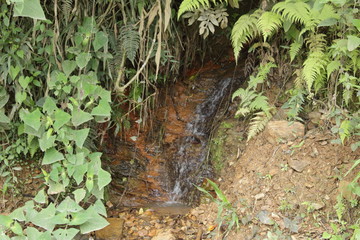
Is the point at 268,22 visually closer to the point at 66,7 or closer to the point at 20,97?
the point at 66,7

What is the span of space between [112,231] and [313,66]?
205cm

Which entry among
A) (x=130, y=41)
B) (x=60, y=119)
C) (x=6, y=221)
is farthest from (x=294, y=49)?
(x=6, y=221)

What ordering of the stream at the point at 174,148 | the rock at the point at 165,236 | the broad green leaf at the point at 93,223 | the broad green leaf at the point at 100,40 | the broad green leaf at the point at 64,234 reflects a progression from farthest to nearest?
the stream at the point at 174,148 < the rock at the point at 165,236 < the broad green leaf at the point at 100,40 < the broad green leaf at the point at 93,223 < the broad green leaf at the point at 64,234

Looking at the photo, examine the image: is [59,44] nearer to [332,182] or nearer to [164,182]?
[164,182]

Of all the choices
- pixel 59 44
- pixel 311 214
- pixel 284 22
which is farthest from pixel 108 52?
pixel 311 214

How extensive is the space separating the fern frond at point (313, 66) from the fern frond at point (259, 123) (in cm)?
48

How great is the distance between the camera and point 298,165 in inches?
98.1

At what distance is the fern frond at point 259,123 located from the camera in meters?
2.86

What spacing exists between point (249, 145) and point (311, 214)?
2.71 ft

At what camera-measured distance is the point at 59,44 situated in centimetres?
262

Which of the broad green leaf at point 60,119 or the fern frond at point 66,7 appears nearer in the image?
the broad green leaf at point 60,119

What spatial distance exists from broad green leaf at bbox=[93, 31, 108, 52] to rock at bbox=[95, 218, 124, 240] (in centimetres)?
147

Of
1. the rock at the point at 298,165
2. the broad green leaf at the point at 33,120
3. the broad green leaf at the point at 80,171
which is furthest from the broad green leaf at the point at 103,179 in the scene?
the rock at the point at 298,165

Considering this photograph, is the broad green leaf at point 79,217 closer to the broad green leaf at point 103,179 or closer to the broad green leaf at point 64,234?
the broad green leaf at point 64,234
